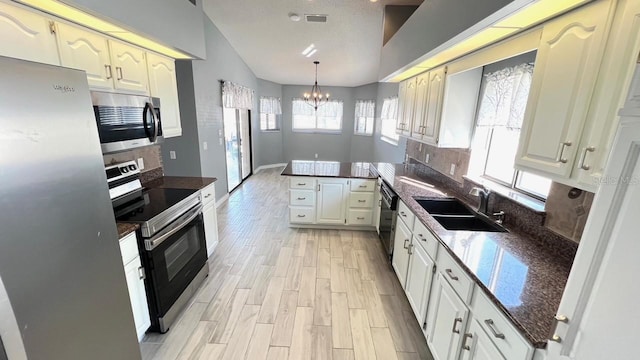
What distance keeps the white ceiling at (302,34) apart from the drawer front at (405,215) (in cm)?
266

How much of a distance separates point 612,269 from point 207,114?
4.67m

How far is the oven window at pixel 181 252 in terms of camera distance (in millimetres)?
2027

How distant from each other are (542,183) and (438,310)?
1173mm

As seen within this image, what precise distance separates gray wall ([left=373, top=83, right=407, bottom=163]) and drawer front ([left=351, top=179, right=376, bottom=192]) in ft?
4.62

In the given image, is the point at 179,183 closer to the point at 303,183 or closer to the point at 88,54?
the point at 88,54

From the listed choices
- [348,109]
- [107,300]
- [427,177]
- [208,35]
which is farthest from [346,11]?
[348,109]

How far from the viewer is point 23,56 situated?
1.34 meters

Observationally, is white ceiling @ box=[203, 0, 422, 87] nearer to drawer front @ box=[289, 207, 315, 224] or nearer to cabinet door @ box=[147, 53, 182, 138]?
cabinet door @ box=[147, 53, 182, 138]

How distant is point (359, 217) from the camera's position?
3.78 meters

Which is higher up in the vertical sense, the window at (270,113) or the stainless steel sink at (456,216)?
the window at (270,113)

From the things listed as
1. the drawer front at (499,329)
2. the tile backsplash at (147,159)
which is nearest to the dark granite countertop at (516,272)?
the drawer front at (499,329)

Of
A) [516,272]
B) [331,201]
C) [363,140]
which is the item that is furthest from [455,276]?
[363,140]

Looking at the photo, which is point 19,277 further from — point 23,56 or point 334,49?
point 334,49

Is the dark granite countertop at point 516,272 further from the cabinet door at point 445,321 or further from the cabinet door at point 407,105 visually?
the cabinet door at point 407,105
